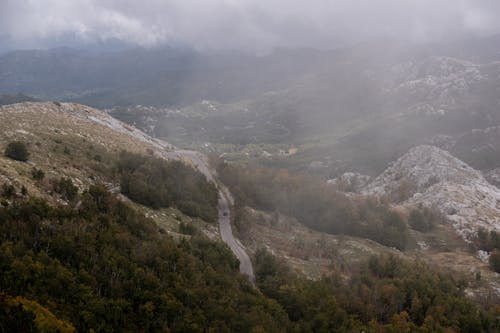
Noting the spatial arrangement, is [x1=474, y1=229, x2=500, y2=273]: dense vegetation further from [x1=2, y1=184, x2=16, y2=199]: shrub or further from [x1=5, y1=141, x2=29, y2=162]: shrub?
[x1=2, y1=184, x2=16, y2=199]: shrub

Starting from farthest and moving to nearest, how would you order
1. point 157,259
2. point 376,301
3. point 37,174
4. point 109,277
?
point 376,301 → point 37,174 → point 157,259 → point 109,277

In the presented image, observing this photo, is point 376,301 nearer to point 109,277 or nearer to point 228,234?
point 228,234

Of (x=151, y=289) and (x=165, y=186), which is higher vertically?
(x=165, y=186)

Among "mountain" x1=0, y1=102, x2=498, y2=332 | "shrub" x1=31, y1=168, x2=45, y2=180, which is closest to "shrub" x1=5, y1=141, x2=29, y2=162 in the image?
"mountain" x1=0, y1=102, x2=498, y2=332

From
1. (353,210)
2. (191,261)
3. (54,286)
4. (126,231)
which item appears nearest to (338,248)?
(353,210)

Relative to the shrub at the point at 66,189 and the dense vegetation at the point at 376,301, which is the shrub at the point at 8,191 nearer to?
the shrub at the point at 66,189

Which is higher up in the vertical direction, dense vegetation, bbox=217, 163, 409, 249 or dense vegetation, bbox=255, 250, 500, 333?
dense vegetation, bbox=217, 163, 409, 249

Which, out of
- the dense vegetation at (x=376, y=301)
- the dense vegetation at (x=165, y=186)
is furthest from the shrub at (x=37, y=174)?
the dense vegetation at (x=376, y=301)

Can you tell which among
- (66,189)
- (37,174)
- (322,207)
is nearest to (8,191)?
(66,189)
